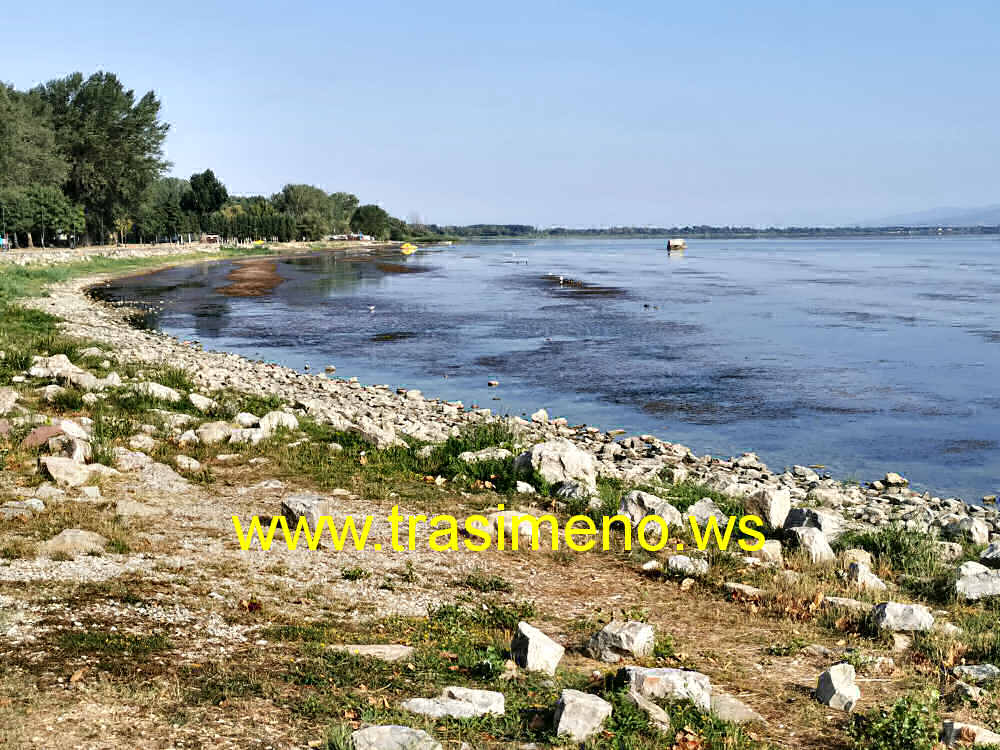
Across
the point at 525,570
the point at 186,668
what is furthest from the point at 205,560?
the point at 525,570

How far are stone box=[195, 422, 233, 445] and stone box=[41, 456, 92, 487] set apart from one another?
8.78ft

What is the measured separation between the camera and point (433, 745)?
5.71 metres

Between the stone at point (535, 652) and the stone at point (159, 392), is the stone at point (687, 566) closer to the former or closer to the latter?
the stone at point (535, 652)

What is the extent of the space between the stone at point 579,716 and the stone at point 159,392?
43.3 ft

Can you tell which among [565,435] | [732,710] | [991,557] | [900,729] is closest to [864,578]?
[991,557]

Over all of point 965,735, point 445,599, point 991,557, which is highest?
point 965,735

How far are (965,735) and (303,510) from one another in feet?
24.9

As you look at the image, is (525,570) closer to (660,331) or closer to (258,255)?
(660,331)

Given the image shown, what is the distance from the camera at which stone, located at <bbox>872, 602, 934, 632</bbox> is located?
8.36 meters

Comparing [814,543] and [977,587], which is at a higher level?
[814,543]

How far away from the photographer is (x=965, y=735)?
6125 mm

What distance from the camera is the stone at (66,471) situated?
11.7 meters

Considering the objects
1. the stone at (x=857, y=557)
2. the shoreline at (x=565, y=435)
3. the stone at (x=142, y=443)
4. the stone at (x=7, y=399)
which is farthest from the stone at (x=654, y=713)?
the stone at (x=7, y=399)

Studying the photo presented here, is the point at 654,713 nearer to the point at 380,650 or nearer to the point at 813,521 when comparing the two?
the point at 380,650
